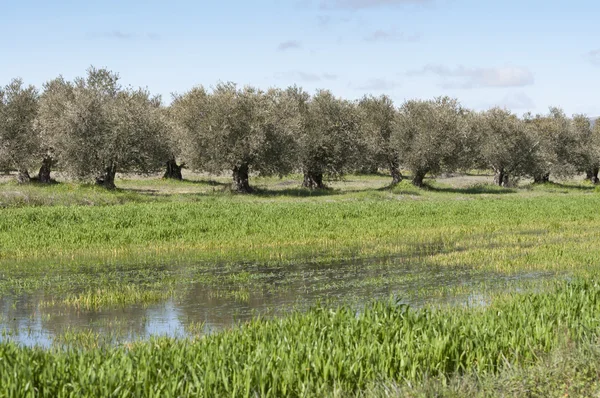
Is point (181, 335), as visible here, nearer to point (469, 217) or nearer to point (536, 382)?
point (536, 382)

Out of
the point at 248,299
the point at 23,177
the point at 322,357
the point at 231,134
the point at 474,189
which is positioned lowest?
the point at 248,299

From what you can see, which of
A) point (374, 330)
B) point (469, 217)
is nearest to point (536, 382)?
point (374, 330)

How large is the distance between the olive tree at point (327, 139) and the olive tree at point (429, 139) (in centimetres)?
469

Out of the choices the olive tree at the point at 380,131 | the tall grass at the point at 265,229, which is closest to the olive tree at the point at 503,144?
the olive tree at the point at 380,131

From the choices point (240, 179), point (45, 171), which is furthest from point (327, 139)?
point (45, 171)

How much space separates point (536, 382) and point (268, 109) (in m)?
51.2

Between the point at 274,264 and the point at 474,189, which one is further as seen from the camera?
the point at 474,189

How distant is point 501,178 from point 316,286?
64163 mm

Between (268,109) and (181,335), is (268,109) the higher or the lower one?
the higher one

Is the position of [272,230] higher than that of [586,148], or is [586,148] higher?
[586,148]

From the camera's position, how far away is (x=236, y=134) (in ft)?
186

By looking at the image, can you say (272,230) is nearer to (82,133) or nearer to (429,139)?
(82,133)

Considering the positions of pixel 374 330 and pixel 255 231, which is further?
pixel 255 231

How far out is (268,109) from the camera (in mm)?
59375
